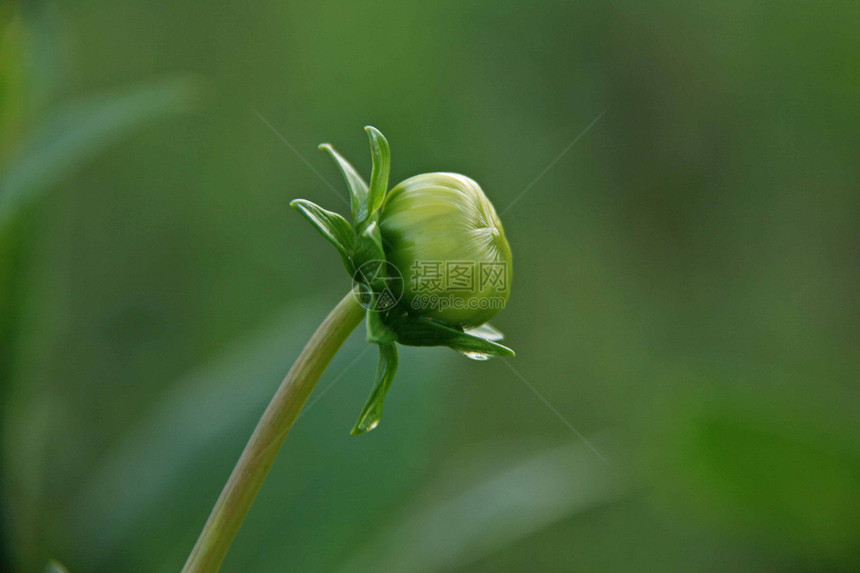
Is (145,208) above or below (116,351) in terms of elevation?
above

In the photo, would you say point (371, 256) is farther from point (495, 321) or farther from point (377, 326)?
point (495, 321)

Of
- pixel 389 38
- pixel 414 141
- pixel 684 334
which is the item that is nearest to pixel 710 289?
pixel 684 334

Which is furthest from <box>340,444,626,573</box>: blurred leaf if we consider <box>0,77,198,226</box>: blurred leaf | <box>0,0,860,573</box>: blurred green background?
<box>0,77,198,226</box>: blurred leaf

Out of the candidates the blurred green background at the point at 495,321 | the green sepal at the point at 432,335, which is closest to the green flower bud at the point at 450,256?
the green sepal at the point at 432,335

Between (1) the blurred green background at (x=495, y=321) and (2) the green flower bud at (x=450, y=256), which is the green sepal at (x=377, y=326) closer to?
(2) the green flower bud at (x=450, y=256)

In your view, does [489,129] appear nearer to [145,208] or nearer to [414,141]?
[414,141]

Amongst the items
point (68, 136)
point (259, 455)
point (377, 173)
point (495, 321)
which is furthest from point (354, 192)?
point (495, 321)

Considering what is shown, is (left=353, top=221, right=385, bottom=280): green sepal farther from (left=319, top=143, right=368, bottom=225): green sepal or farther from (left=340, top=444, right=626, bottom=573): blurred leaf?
(left=340, top=444, right=626, bottom=573): blurred leaf
